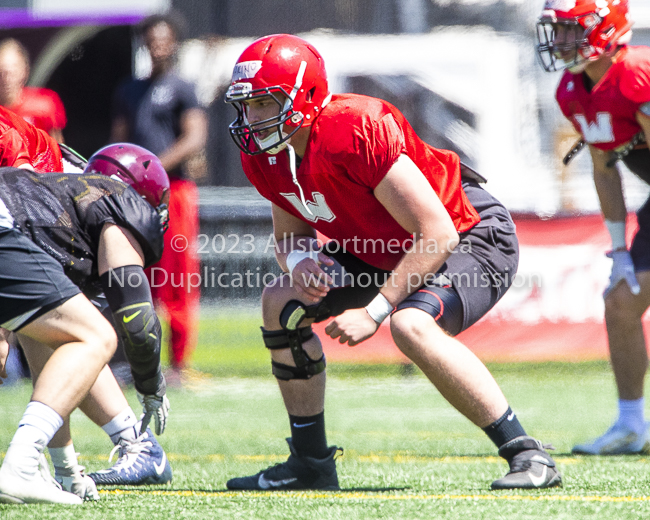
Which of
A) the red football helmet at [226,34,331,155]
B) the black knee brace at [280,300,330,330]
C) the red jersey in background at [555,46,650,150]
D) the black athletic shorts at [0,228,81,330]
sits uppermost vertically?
the red football helmet at [226,34,331,155]

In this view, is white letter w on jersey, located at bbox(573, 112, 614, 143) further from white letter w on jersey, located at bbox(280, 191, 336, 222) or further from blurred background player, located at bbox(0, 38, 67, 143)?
blurred background player, located at bbox(0, 38, 67, 143)

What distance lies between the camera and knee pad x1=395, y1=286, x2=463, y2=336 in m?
2.87

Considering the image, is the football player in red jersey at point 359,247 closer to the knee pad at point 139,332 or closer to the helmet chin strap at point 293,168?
the helmet chin strap at point 293,168

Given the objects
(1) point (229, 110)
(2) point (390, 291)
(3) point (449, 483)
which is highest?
(2) point (390, 291)

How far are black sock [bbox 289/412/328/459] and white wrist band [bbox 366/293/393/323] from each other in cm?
51

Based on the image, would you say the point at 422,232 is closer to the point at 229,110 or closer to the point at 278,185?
the point at 278,185

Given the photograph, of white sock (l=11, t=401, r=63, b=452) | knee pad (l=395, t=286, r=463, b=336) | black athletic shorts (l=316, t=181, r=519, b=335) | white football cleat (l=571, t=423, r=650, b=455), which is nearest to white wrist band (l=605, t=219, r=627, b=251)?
white football cleat (l=571, t=423, r=650, b=455)

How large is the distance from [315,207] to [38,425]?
113 cm

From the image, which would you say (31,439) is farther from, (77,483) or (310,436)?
(310,436)

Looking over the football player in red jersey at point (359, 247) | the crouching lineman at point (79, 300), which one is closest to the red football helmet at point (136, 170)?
the crouching lineman at point (79, 300)

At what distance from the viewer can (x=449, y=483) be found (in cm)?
307

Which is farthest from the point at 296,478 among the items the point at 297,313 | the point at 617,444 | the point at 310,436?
the point at 617,444

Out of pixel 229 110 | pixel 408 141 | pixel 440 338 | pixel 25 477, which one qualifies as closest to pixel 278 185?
pixel 408 141

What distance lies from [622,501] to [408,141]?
4.15 feet
